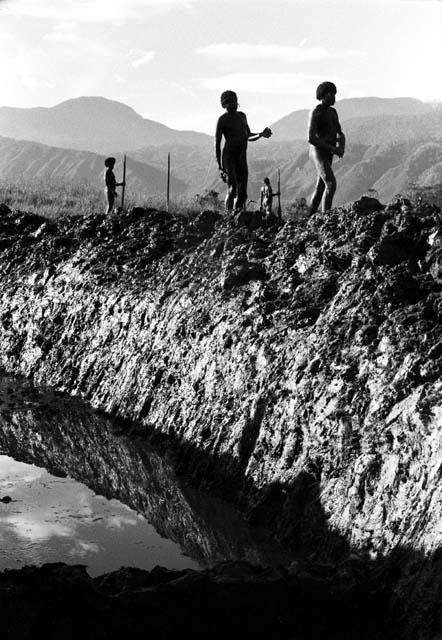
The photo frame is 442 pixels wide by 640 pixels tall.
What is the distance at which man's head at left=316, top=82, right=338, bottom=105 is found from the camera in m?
13.1

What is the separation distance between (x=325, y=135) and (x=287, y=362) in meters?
4.62

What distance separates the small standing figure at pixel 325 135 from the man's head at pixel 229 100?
234cm

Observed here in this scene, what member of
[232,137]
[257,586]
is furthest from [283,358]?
[232,137]

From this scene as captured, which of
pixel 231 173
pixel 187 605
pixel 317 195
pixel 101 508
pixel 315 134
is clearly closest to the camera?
pixel 187 605

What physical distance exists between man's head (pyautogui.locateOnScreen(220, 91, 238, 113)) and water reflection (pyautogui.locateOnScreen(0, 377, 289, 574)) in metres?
5.48

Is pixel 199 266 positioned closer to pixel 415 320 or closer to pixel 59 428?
pixel 59 428

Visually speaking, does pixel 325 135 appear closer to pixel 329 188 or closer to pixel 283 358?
pixel 329 188

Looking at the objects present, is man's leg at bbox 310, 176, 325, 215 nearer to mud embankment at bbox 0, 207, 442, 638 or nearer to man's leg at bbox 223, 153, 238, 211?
mud embankment at bbox 0, 207, 442, 638

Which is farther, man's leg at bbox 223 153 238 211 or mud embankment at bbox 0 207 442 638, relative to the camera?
man's leg at bbox 223 153 238 211

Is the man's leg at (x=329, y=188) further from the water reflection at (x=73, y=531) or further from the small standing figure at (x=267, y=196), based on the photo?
the small standing figure at (x=267, y=196)

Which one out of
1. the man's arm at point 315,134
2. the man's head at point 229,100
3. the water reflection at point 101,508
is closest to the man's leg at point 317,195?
the man's arm at point 315,134

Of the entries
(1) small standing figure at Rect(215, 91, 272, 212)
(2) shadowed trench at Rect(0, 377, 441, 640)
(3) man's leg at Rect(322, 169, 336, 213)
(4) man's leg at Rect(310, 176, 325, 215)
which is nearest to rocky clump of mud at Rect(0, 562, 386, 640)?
(2) shadowed trench at Rect(0, 377, 441, 640)

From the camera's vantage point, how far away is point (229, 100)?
50.2 ft

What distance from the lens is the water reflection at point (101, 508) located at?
8.06 meters
